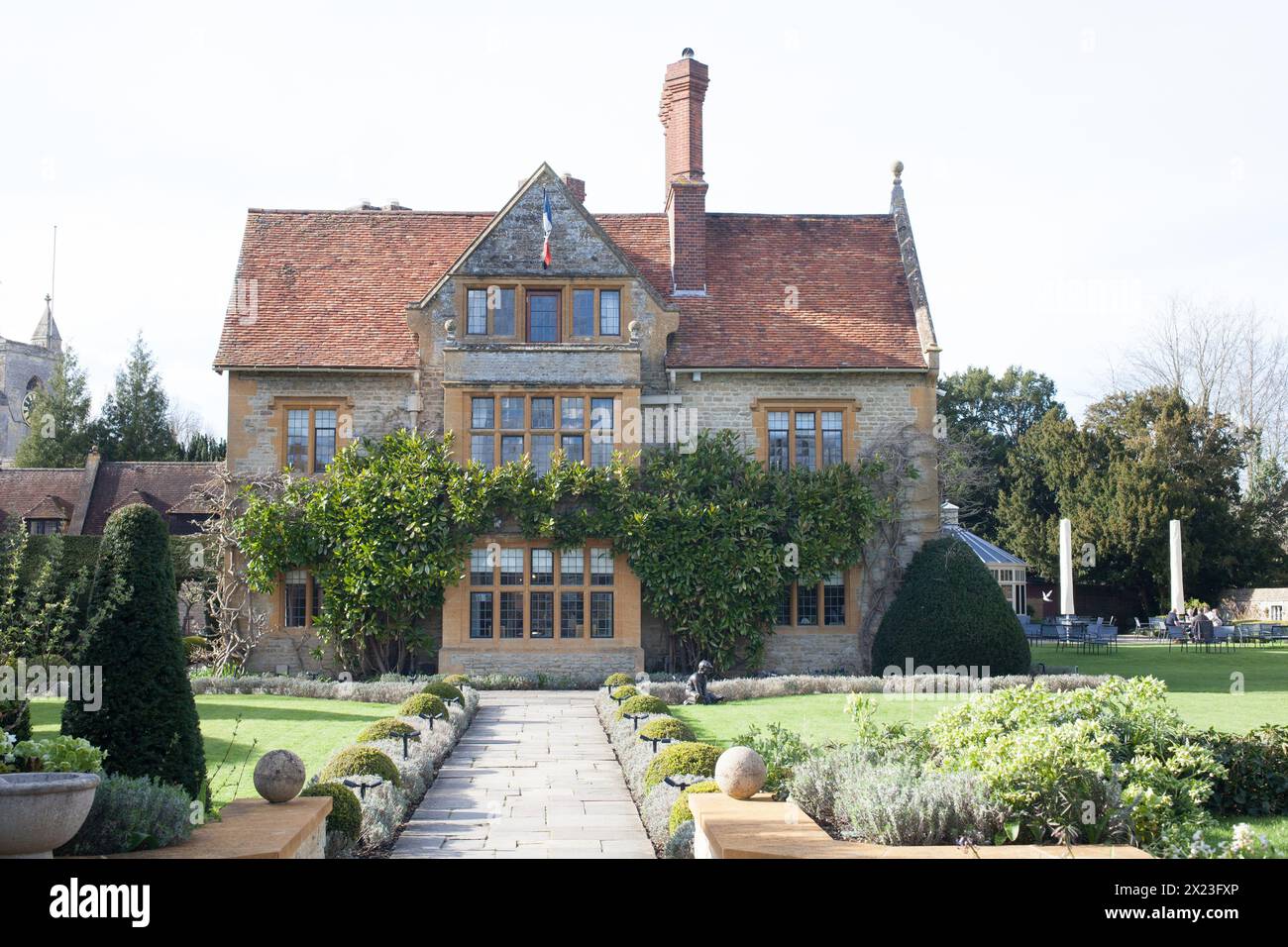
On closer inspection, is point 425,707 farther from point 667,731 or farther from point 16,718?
point 16,718

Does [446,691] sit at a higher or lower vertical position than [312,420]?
lower

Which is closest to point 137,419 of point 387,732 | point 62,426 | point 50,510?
point 62,426

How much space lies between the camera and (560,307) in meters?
28.2

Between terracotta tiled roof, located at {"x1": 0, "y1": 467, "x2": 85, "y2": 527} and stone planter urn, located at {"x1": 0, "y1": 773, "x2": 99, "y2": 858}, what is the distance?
40756 mm

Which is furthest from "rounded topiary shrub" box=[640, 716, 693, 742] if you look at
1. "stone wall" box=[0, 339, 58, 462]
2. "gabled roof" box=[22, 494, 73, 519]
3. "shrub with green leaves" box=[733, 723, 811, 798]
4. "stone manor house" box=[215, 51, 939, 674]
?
"stone wall" box=[0, 339, 58, 462]

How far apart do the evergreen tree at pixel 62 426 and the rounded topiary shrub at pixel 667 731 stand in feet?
143

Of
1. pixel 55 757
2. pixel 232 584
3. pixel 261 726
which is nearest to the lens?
pixel 55 757

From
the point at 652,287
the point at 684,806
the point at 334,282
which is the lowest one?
the point at 684,806

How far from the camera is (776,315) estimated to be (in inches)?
1171

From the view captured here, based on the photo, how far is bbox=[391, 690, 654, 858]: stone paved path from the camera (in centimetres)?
1098

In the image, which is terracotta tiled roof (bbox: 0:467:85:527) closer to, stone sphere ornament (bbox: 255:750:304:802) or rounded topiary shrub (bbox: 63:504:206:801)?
rounded topiary shrub (bbox: 63:504:206:801)

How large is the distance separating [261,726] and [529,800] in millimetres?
7462

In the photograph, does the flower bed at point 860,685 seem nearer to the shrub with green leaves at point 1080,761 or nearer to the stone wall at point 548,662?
the stone wall at point 548,662
